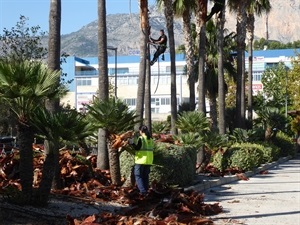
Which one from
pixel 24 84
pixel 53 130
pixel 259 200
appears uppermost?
pixel 24 84

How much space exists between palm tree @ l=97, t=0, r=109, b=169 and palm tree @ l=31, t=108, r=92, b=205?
16.1 feet

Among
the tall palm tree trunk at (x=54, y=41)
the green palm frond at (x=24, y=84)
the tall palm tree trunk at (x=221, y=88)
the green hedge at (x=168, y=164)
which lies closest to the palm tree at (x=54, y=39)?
the tall palm tree trunk at (x=54, y=41)

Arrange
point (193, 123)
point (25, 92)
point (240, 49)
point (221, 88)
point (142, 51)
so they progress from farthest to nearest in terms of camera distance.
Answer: point (240, 49) → point (221, 88) → point (142, 51) → point (193, 123) → point (25, 92)

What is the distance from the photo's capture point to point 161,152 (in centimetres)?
1497

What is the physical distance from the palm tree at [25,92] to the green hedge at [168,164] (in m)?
5.23

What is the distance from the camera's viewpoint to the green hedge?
48.4 feet

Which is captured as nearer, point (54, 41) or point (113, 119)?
point (54, 41)

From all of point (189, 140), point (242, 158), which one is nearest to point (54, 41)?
point (189, 140)

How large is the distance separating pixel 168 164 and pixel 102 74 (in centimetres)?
294

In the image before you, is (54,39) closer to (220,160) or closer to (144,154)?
(144,154)

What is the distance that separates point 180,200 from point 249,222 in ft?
4.46

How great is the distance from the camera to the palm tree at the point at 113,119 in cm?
1301

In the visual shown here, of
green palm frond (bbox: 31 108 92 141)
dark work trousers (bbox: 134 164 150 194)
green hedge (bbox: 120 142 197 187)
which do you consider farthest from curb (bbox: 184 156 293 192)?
green palm frond (bbox: 31 108 92 141)

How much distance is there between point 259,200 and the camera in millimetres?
14273
